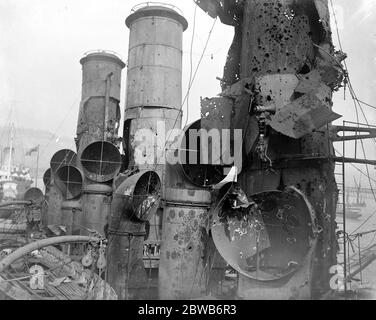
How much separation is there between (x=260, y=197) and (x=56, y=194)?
67.6 feet

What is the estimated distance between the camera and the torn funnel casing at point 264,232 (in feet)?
35.8

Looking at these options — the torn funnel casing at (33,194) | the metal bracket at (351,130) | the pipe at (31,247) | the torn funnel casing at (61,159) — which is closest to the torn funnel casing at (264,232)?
the metal bracket at (351,130)

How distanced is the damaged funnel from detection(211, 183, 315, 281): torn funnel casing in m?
12.6

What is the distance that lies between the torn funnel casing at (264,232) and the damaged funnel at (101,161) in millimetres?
12608

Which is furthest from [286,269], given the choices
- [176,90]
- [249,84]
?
[176,90]

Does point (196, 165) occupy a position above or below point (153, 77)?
below

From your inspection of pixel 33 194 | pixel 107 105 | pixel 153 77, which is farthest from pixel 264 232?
pixel 33 194

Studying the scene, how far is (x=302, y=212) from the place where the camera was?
11.0m

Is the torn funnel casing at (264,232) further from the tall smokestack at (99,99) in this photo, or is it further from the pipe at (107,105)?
the pipe at (107,105)

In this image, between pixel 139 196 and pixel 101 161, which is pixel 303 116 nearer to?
pixel 139 196

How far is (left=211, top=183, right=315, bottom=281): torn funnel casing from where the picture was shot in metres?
10.9

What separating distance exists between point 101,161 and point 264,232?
14067mm

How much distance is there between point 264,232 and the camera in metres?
12.0
